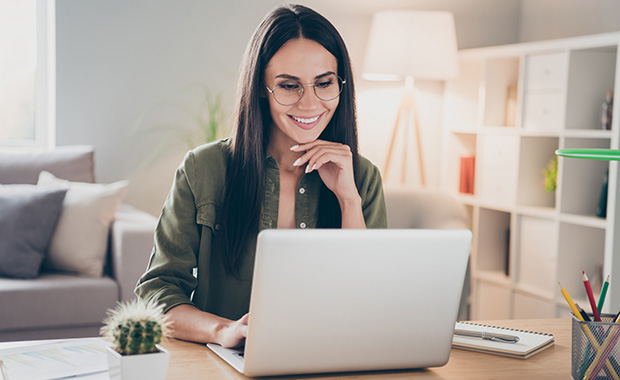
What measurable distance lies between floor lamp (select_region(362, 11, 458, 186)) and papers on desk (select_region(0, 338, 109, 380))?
2749 millimetres

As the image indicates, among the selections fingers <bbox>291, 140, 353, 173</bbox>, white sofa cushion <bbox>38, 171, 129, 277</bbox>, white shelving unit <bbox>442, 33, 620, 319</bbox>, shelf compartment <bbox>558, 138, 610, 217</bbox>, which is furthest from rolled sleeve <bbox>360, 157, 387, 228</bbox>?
shelf compartment <bbox>558, 138, 610, 217</bbox>

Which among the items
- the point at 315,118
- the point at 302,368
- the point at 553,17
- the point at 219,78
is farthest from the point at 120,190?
the point at 553,17

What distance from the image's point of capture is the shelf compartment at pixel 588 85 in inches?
126

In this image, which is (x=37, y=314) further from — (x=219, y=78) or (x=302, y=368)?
(x=302, y=368)

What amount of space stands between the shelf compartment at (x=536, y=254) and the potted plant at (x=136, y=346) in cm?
267

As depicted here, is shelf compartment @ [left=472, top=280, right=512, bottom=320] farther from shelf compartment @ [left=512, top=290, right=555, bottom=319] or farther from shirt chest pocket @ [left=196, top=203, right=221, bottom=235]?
shirt chest pocket @ [left=196, top=203, right=221, bottom=235]

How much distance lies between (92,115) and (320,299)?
288cm

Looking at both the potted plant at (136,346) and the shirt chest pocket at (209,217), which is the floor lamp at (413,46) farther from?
the potted plant at (136,346)

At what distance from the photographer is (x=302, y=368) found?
3.35 feet

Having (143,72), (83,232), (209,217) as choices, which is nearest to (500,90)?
(143,72)

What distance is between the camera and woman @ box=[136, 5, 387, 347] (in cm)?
150

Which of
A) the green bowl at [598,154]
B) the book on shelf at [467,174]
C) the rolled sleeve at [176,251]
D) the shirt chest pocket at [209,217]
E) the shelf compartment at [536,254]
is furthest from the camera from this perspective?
the book on shelf at [467,174]

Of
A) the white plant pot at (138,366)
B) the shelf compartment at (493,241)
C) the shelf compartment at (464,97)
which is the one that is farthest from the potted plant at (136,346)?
the shelf compartment at (464,97)

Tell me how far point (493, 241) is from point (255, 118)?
2.60 metres
